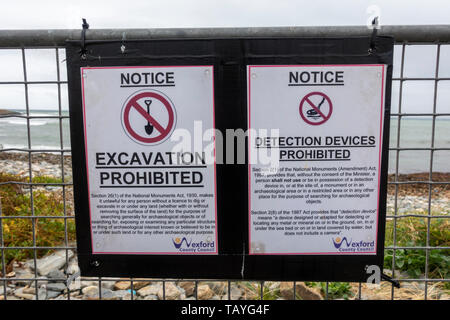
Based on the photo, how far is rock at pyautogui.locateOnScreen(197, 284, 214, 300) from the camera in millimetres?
3404

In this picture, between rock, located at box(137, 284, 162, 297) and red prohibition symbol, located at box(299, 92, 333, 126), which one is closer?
red prohibition symbol, located at box(299, 92, 333, 126)

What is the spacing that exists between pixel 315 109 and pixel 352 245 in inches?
30.1

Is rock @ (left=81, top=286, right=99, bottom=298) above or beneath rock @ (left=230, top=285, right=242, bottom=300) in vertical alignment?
above

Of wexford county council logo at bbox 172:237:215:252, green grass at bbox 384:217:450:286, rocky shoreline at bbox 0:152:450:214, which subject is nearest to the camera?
wexford county council logo at bbox 172:237:215:252

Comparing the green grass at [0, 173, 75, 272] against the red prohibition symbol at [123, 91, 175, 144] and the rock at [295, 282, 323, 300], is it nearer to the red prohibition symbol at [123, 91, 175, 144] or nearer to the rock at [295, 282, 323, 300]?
the red prohibition symbol at [123, 91, 175, 144]

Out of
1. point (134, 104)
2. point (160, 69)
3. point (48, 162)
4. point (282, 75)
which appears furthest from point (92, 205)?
point (48, 162)

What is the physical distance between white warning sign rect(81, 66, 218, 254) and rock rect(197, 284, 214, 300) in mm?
1834

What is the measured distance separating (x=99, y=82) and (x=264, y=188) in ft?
3.32

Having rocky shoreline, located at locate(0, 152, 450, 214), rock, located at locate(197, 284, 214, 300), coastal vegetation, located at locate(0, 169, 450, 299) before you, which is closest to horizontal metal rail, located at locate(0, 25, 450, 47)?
coastal vegetation, located at locate(0, 169, 450, 299)

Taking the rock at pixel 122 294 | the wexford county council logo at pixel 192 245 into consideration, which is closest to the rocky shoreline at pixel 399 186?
the rock at pixel 122 294

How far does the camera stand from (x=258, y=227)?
177 cm

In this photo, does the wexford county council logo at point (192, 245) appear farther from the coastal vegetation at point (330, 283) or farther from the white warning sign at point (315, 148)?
the coastal vegetation at point (330, 283)

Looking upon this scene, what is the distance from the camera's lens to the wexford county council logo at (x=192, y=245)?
1.79 meters
